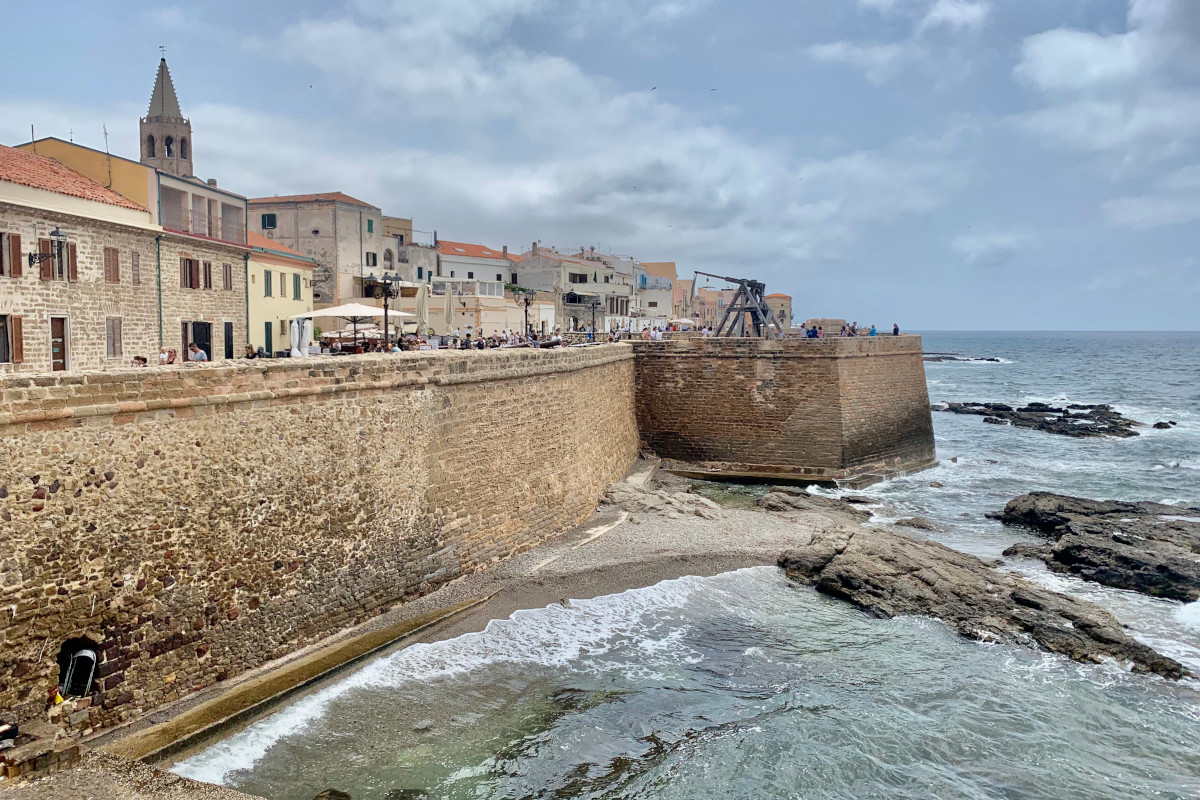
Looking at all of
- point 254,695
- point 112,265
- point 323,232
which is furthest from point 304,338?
point 323,232

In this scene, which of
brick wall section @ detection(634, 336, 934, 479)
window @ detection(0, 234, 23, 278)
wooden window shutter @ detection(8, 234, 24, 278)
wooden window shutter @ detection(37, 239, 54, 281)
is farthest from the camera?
brick wall section @ detection(634, 336, 934, 479)

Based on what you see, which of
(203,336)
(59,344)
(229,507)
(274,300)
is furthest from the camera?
(274,300)

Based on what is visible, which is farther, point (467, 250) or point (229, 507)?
point (467, 250)

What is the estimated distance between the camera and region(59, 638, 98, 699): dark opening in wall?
8.45 m

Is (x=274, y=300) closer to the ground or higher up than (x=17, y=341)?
higher up

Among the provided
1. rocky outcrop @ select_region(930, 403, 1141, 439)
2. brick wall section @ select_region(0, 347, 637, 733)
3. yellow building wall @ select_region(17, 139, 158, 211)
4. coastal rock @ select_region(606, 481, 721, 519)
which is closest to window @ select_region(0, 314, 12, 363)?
yellow building wall @ select_region(17, 139, 158, 211)

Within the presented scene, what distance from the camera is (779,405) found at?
84.3 feet

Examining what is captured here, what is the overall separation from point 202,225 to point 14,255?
23.2 ft

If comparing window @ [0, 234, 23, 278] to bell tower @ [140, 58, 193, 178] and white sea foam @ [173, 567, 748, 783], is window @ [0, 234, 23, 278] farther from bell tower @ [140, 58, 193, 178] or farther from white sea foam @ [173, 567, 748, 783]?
bell tower @ [140, 58, 193, 178]

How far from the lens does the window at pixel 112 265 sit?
1614cm

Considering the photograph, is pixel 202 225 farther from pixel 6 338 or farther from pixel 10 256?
pixel 6 338

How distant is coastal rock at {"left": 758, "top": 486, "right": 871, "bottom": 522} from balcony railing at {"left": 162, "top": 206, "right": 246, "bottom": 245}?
15.0 m

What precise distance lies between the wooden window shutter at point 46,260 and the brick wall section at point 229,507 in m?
6.62

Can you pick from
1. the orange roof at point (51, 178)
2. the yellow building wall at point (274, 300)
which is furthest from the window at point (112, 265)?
the yellow building wall at point (274, 300)
